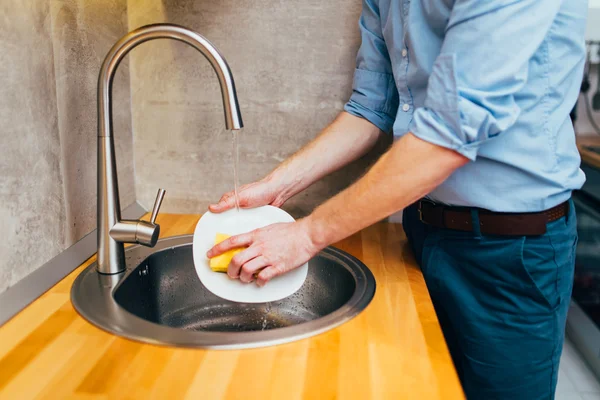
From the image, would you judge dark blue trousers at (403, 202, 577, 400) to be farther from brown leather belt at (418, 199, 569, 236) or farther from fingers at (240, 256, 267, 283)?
fingers at (240, 256, 267, 283)

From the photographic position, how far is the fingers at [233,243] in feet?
3.40

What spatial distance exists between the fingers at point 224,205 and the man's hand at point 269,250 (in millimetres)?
110

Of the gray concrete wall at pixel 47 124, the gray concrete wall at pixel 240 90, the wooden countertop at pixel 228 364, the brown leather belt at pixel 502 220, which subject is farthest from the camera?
the gray concrete wall at pixel 240 90

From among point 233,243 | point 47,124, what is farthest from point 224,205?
point 47,124

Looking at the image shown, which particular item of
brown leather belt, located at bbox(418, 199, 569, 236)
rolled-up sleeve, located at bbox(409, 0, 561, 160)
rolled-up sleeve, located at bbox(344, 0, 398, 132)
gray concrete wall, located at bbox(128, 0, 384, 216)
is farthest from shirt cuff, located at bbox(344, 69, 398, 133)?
rolled-up sleeve, located at bbox(409, 0, 561, 160)

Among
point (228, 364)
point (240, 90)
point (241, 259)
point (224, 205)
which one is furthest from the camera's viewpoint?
point (240, 90)

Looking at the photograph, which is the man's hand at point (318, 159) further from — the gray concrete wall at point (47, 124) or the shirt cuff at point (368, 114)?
the gray concrete wall at point (47, 124)

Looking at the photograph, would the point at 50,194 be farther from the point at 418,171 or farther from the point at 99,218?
the point at 418,171

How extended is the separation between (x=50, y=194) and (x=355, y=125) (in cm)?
65

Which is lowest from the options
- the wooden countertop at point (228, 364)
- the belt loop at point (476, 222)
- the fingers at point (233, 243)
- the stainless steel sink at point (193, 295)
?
the stainless steel sink at point (193, 295)

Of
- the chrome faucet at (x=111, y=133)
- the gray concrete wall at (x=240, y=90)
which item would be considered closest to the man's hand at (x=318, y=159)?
the gray concrete wall at (x=240, y=90)

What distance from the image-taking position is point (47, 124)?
40.8 inches

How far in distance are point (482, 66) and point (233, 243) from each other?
0.52 m

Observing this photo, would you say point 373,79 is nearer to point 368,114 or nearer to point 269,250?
point 368,114
